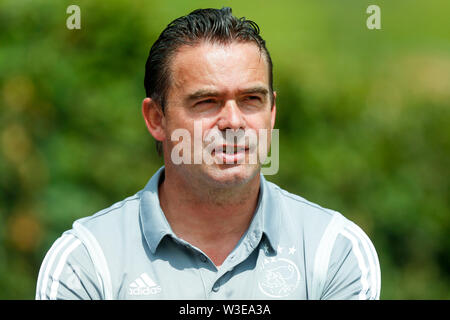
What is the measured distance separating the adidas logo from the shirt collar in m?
0.12

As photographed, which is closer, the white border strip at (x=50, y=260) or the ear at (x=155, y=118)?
the white border strip at (x=50, y=260)

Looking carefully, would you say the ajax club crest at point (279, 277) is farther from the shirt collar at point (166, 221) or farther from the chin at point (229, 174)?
the chin at point (229, 174)

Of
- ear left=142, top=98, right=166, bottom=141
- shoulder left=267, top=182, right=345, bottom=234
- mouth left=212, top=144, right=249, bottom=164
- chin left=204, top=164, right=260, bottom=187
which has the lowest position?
shoulder left=267, top=182, right=345, bottom=234

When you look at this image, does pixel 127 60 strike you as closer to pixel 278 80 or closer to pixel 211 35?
pixel 278 80

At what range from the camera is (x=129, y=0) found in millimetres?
4781

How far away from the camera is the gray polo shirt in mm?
2621

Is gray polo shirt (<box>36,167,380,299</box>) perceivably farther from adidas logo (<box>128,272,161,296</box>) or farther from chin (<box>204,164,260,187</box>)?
chin (<box>204,164,260,187</box>)

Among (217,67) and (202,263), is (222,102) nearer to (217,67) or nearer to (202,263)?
(217,67)

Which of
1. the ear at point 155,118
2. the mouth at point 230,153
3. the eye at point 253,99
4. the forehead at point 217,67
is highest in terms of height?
the forehead at point 217,67

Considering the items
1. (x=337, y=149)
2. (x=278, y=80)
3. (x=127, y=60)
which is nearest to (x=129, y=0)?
(x=127, y=60)

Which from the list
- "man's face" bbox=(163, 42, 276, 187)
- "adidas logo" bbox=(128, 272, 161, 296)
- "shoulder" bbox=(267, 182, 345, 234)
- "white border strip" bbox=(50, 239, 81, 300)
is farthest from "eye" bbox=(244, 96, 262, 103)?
"white border strip" bbox=(50, 239, 81, 300)

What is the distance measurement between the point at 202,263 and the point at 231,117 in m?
0.59

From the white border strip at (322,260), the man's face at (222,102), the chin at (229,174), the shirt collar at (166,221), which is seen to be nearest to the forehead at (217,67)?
the man's face at (222,102)

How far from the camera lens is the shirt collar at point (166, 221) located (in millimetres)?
2678
